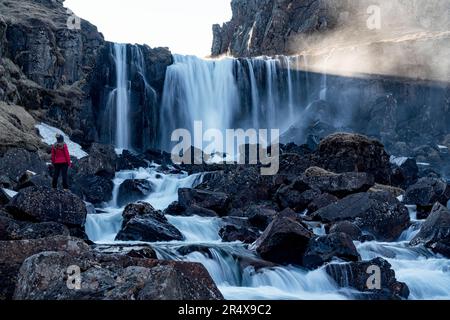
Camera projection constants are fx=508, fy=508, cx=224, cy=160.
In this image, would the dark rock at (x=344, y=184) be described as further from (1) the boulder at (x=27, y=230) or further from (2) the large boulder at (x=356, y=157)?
(1) the boulder at (x=27, y=230)

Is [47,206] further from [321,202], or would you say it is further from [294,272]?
[321,202]

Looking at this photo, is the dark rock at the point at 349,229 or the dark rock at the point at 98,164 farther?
the dark rock at the point at 98,164

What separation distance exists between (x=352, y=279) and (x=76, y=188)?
1552cm

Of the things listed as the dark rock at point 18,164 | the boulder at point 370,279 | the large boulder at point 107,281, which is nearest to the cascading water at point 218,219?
the boulder at point 370,279

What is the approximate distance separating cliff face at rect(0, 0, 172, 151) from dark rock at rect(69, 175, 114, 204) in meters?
13.8

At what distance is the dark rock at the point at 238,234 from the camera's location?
15733 millimetres

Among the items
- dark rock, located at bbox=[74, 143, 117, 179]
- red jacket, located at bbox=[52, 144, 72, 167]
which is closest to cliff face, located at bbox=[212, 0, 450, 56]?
dark rock, located at bbox=[74, 143, 117, 179]

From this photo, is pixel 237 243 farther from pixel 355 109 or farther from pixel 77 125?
pixel 355 109

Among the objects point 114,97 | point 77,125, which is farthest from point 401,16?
point 77,125

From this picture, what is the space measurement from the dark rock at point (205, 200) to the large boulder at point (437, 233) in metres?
7.93

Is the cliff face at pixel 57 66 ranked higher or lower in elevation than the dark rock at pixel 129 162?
higher

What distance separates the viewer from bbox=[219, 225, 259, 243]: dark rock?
619 inches

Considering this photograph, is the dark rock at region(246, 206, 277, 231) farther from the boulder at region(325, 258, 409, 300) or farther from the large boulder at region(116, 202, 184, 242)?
the boulder at region(325, 258, 409, 300)

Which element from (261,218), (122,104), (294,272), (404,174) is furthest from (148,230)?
(122,104)
